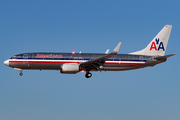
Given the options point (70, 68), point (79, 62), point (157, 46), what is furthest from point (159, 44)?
point (70, 68)

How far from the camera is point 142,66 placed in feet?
159

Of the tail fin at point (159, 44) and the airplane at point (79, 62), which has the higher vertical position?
the tail fin at point (159, 44)

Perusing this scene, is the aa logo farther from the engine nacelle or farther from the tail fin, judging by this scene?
the engine nacelle

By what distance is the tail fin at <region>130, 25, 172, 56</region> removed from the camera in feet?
169

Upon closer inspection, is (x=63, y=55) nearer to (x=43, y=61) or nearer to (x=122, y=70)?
(x=43, y=61)

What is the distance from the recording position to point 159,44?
2052 inches

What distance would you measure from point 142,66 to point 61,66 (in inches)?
560

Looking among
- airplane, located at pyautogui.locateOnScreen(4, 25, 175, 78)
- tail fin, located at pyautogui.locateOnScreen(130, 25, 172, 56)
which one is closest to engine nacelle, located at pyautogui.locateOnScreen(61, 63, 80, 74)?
airplane, located at pyautogui.locateOnScreen(4, 25, 175, 78)

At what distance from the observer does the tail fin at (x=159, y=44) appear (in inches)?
2025

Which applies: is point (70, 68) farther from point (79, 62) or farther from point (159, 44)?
point (159, 44)

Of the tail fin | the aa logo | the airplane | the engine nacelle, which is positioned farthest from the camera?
the aa logo

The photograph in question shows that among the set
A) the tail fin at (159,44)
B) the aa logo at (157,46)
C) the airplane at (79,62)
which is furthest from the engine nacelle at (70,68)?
the aa logo at (157,46)

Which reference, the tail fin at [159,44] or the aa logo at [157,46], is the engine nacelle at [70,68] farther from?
the aa logo at [157,46]

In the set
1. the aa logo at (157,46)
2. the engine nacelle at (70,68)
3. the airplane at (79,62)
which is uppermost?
the aa logo at (157,46)
